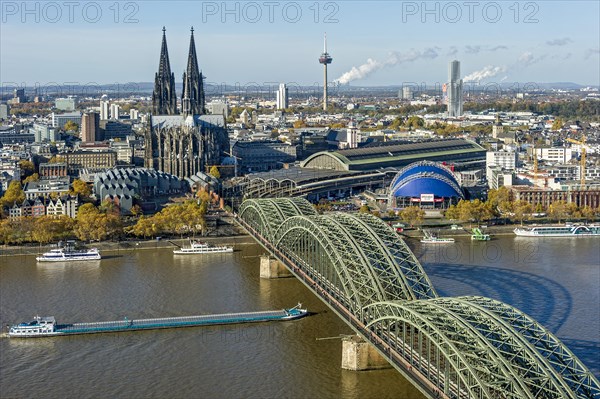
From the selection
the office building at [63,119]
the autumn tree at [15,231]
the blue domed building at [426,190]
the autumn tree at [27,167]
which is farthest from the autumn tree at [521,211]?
the office building at [63,119]

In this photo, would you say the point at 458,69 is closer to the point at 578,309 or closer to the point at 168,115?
the point at 168,115

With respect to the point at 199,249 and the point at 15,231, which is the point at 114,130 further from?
the point at 199,249

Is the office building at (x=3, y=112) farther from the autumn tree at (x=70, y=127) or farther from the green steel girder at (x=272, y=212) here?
the green steel girder at (x=272, y=212)

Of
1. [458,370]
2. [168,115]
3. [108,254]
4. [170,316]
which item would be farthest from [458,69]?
[458,370]

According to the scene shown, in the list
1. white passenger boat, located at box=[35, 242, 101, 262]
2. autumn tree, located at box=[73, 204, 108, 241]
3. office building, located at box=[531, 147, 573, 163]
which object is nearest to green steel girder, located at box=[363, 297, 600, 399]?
white passenger boat, located at box=[35, 242, 101, 262]

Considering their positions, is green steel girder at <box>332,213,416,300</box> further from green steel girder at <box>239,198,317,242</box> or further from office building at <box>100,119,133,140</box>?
office building at <box>100,119,133,140</box>

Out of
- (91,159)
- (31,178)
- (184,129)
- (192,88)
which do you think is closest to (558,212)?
(184,129)
